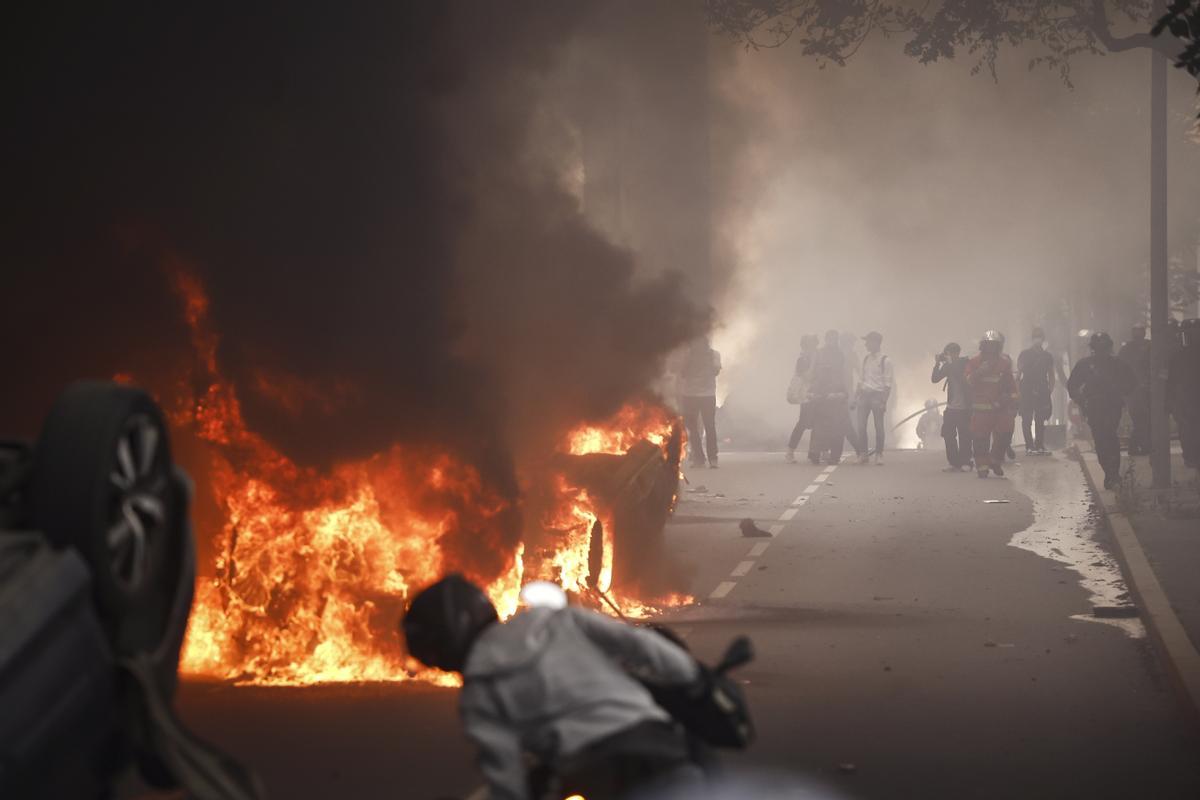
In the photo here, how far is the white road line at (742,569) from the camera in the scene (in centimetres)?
1625

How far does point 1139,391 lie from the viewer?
28.6m

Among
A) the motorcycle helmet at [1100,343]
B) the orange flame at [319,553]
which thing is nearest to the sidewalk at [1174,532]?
the motorcycle helmet at [1100,343]

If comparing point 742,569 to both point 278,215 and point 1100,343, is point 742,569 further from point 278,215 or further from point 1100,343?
point 1100,343

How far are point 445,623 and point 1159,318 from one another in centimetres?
1978

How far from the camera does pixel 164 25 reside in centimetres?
1341

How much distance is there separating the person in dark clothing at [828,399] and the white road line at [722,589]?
13.3m

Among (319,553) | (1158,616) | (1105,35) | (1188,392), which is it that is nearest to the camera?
(319,553)

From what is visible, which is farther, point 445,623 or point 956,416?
point 956,416

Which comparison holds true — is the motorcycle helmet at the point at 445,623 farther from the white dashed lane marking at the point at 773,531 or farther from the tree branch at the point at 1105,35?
the tree branch at the point at 1105,35

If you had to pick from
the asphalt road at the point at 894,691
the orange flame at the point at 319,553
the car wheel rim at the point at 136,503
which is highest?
the car wheel rim at the point at 136,503

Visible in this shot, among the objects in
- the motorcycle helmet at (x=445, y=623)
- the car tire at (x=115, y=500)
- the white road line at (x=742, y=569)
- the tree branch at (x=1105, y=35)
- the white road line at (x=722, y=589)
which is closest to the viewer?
the motorcycle helmet at (x=445, y=623)

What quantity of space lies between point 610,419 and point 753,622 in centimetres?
288

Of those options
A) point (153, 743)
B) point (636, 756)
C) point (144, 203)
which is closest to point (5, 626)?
point (153, 743)

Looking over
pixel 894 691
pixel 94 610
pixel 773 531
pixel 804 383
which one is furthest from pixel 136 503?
pixel 804 383
